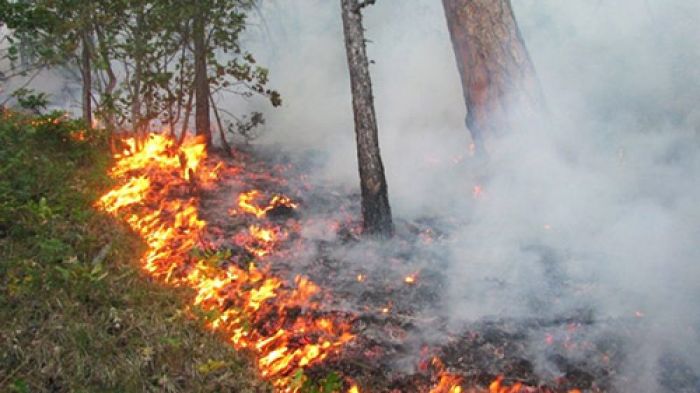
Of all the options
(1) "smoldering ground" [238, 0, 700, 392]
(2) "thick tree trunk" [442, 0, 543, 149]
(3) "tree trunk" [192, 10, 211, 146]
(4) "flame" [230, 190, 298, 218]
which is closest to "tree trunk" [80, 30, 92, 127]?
(3) "tree trunk" [192, 10, 211, 146]

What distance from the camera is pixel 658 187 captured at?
8055 mm

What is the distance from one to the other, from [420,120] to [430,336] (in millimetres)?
8576

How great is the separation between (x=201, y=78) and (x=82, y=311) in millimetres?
6385

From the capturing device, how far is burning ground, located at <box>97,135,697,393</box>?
4613mm

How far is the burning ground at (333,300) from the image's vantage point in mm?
4613

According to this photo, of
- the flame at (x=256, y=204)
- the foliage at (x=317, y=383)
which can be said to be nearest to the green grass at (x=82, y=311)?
the foliage at (x=317, y=383)

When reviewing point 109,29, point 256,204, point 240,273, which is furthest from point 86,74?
point 240,273

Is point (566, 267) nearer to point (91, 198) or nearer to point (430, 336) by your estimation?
point (430, 336)

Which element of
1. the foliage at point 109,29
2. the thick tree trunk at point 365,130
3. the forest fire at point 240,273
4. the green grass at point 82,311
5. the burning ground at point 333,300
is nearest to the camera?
the green grass at point 82,311

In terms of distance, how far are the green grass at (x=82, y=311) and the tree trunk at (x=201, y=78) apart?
422 centimetres

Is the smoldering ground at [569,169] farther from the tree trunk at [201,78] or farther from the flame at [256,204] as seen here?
the tree trunk at [201,78]

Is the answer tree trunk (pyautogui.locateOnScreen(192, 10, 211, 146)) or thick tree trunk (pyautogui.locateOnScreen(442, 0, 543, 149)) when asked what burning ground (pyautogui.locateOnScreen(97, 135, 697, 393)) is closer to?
tree trunk (pyautogui.locateOnScreen(192, 10, 211, 146))

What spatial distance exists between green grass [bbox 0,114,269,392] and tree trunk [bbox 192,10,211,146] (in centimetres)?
422

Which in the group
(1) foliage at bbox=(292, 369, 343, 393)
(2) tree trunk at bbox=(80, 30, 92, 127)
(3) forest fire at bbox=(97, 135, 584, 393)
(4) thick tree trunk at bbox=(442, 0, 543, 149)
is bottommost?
(1) foliage at bbox=(292, 369, 343, 393)
